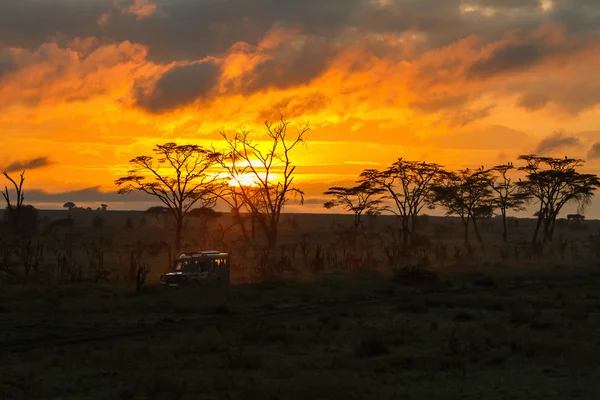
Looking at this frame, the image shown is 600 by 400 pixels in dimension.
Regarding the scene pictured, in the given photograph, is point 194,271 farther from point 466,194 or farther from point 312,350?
point 466,194

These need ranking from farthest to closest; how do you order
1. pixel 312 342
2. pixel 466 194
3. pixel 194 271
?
pixel 466 194
pixel 194 271
pixel 312 342

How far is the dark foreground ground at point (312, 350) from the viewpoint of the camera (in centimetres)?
1538

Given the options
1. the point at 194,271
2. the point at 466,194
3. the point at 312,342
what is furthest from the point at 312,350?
the point at 466,194

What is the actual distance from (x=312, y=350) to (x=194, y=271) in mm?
16995

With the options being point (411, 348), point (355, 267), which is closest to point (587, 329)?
point (411, 348)

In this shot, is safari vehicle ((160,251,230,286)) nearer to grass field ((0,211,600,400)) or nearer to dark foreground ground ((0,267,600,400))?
grass field ((0,211,600,400))

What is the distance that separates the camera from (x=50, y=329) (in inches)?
978

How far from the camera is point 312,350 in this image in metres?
20.7

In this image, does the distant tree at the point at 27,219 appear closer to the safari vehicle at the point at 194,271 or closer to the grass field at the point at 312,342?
the grass field at the point at 312,342

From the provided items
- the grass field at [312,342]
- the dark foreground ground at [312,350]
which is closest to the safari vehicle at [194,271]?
the grass field at [312,342]

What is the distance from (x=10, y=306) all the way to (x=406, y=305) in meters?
14.7

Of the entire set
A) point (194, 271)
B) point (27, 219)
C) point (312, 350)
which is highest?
point (27, 219)

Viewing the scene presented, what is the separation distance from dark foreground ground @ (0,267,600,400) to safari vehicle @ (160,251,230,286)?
154 centimetres

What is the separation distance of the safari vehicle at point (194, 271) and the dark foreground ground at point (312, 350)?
1.54 metres
